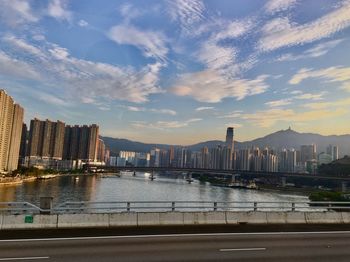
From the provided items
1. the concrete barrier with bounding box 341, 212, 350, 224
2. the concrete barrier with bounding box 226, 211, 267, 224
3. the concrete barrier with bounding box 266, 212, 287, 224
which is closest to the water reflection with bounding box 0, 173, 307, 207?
the concrete barrier with bounding box 226, 211, 267, 224

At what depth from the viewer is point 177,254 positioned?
48.9ft

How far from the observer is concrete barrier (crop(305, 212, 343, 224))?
2514 centimetres

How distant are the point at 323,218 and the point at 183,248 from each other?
13.4 metres

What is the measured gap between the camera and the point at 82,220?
21.2 metres

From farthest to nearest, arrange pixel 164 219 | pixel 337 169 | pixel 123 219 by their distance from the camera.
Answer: pixel 337 169 → pixel 164 219 → pixel 123 219

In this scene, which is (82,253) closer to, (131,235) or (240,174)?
(131,235)

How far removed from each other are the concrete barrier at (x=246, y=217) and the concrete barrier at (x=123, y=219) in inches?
230

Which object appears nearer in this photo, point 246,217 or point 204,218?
point 204,218

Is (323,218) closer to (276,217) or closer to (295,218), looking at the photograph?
(295,218)

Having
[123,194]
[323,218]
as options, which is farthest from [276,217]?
[123,194]

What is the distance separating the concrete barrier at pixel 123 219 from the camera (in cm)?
2153

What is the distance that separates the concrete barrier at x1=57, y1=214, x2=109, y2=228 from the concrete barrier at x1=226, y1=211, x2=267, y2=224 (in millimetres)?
7571

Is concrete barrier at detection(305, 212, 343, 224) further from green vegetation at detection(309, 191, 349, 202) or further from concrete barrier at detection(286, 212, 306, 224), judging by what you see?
green vegetation at detection(309, 191, 349, 202)

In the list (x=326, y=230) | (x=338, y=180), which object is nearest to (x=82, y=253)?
(x=326, y=230)
